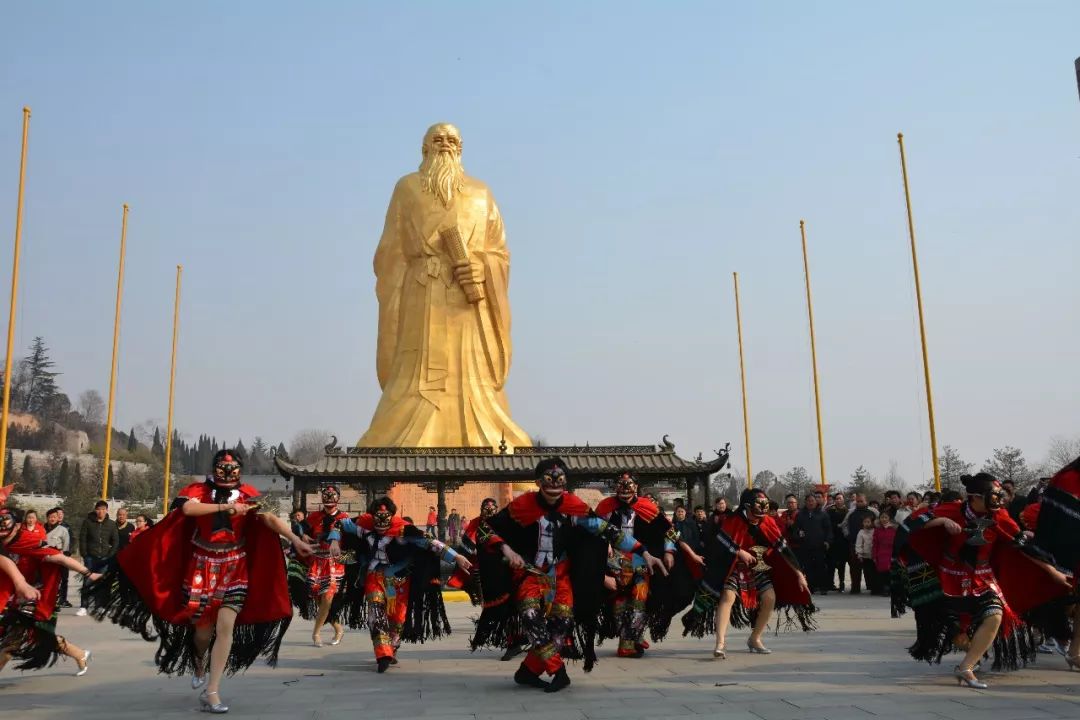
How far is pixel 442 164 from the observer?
28.3 meters

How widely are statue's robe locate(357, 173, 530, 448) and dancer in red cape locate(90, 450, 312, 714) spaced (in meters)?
20.4

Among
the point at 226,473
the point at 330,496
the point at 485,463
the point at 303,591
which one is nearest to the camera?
the point at 226,473

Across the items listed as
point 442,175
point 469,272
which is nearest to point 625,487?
point 469,272

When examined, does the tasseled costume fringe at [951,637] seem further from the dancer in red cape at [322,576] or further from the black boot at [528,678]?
the dancer in red cape at [322,576]

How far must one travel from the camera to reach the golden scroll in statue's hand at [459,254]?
27172 mm

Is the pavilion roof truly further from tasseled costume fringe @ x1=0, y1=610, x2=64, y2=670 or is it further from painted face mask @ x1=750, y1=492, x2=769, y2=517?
tasseled costume fringe @ x1=0, y1=610, x2=64, y2=670

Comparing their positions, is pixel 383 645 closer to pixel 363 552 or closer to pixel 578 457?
pixel 363 552

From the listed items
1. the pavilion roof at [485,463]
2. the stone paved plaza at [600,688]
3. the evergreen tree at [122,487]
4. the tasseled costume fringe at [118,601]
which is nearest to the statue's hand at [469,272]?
the pavilion roof at [485,463]

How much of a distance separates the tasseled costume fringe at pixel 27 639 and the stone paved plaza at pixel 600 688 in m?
0.24

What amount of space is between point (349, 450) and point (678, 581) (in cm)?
1330

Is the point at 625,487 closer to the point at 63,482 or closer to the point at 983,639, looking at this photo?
the point at 983,639

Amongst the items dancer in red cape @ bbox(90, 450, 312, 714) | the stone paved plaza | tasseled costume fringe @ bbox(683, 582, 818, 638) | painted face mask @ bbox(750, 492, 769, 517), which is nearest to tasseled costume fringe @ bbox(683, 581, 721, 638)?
tasseled costume fringe @ bbox(683, 582, 818, 638)

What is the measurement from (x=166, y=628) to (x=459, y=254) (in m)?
21.3

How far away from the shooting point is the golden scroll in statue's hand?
27.2 meters
